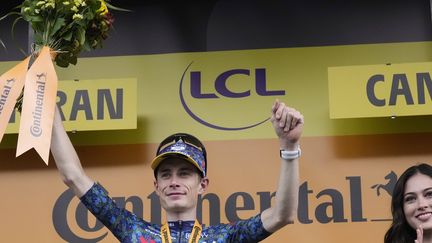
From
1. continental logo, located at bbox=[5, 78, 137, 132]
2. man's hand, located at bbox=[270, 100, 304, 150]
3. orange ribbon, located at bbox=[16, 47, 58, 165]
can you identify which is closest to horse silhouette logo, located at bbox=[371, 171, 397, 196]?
continental logo, located at bbox=[5, 78, 137, 132]

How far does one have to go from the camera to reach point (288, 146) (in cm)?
288

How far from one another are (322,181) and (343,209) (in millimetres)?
170

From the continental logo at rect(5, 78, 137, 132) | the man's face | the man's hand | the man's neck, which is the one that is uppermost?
the continental logo at rect(5, 78, 137, 132)

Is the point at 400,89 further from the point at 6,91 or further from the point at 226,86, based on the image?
the point at 6,91

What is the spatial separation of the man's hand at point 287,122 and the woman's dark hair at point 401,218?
0.61 metres

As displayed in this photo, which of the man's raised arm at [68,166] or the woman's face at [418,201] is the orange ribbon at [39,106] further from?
the woman's face at [418,201]

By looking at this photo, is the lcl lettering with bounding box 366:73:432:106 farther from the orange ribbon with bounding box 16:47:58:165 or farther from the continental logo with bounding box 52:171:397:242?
the orange ribbon with bounding box 16:47:58:165

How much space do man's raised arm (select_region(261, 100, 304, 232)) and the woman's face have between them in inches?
Result: 18.3

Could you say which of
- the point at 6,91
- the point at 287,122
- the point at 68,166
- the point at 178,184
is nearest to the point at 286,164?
the point at 287,122

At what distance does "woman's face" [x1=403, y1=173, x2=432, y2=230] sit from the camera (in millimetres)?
3148

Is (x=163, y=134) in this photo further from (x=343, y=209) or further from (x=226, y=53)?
(x=343, y=209)

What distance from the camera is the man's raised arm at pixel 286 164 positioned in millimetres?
2791

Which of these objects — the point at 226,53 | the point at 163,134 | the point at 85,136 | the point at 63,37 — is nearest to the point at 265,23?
the point at 226,53

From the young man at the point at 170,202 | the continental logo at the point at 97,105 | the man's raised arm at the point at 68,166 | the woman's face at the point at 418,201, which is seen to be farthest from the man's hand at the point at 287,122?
the continental logo at the point at 97,105
